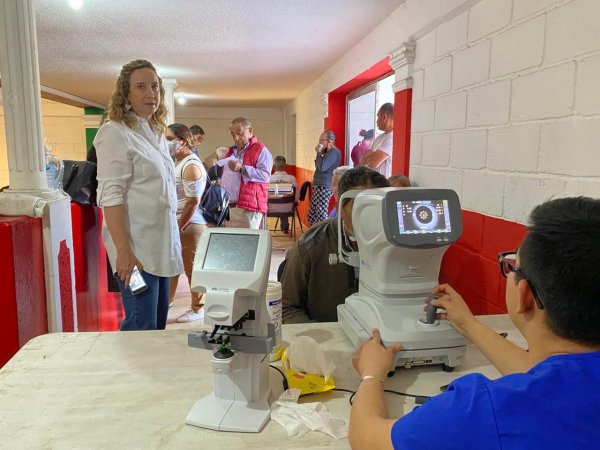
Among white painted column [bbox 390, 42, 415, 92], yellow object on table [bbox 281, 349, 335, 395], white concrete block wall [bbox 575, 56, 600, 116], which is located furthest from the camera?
white painted column [bbox 390, 42, 415, 92]

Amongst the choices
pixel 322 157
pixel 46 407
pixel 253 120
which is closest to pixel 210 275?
pixel 46 407

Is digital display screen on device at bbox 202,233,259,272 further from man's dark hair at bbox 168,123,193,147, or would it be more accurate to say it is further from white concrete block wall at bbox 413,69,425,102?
man's dark hair at bbox 168,123,193,147

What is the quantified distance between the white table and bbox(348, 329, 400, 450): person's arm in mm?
68

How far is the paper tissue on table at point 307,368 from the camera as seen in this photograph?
40.4 inches

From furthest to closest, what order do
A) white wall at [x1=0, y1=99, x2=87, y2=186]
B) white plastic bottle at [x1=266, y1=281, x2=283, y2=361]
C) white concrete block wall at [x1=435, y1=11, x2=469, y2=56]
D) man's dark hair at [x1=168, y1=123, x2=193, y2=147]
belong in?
white wall at [x1=0, y1=99, x2=87, y2=186] < man's dark hair at [x1=168, y1=123, x2=193, y2=147] < white concrete block wall at [x1=435, y1=11, x2=469, y2=56] < white plastic bottle at [x1=266, y1=281, x2=283, y2=361]

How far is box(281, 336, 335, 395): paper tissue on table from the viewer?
103 cm

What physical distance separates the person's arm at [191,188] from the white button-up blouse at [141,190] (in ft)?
3.93

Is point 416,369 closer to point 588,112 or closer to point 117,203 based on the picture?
point 588,112

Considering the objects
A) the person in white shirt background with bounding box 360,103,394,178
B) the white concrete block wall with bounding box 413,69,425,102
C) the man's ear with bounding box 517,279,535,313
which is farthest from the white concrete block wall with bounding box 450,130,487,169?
the man's ear with bounding box 517,279,535,313

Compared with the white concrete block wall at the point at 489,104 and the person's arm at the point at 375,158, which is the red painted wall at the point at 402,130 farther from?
the white concrete block wall at the point at 489,104

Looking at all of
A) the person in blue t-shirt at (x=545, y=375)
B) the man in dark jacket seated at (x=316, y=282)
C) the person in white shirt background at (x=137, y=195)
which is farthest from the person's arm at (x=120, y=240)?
the person in blue t-shirt at (x=545, y=375)

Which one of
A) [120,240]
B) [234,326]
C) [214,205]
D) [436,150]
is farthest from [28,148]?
[436,150]

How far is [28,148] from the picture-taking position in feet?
6.89

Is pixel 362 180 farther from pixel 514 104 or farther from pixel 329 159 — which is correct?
pixel 329 159
